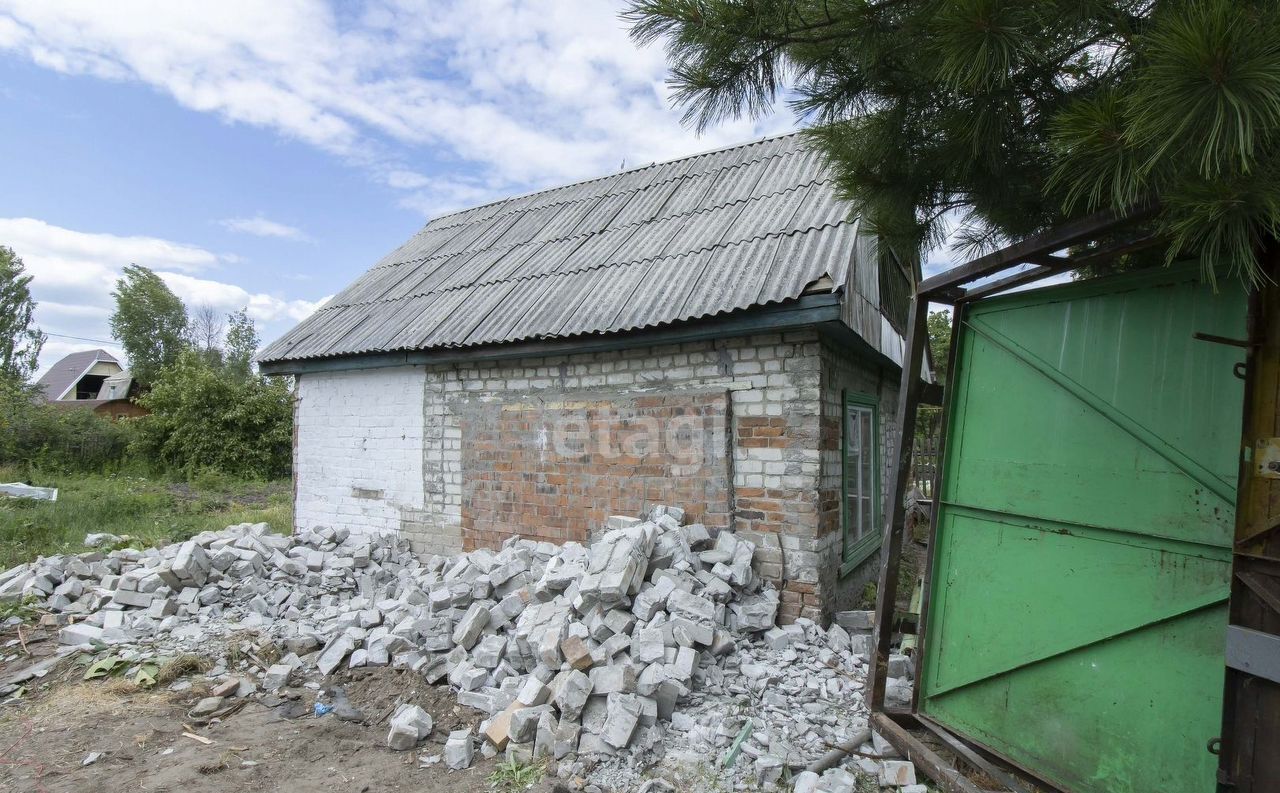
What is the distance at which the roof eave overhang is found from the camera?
4426mm

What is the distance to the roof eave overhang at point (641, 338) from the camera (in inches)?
174

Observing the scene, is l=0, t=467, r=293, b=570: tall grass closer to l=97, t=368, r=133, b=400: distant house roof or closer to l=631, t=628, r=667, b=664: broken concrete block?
l=631, t=628, r=667, b=664: broken concrete block

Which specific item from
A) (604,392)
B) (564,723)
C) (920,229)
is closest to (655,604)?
(564,723)

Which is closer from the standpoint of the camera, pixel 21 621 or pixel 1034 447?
pixel 1034 447

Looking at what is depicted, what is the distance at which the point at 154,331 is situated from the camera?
37219 millimetres

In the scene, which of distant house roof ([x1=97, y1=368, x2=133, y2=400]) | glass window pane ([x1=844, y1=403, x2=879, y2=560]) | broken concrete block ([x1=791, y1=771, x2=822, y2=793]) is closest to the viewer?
broken concrete block ([x1=791, y1=771, x2=822, y2=793])

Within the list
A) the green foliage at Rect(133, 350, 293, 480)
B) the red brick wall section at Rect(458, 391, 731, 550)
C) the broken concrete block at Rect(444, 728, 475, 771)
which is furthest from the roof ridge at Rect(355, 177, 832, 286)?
the green foliage at Rect(133, 350, 293, 480)

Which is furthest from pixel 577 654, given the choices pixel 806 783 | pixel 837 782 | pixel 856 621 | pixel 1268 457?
pixel 1268 457

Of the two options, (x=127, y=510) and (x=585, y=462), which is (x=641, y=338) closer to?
(x=585, y=462)

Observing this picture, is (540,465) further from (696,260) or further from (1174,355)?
(1174,355)

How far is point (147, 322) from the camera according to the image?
1457 inches

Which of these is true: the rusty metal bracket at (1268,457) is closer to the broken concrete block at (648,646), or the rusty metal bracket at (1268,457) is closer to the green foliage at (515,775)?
the broken concrete block at (648,646)

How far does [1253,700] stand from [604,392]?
14.1ft

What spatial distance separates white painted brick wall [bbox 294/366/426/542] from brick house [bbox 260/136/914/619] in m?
0.02
